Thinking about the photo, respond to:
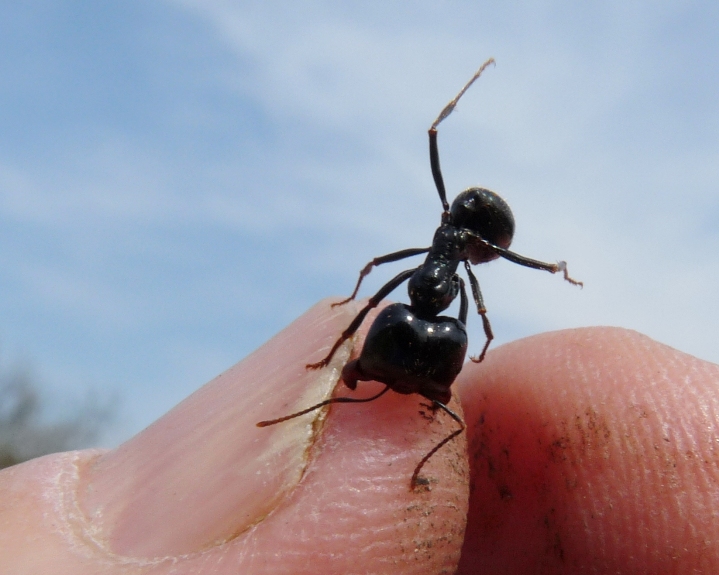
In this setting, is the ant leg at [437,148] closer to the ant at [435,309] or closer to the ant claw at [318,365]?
the ant at [435,309]

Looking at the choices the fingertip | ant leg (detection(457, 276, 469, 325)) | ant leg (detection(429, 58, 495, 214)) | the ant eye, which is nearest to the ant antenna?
ant leg (detection(429, 58, 495, 214))

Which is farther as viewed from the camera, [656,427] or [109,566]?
[656,427]

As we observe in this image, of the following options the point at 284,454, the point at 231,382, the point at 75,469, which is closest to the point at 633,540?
the point at 284,454

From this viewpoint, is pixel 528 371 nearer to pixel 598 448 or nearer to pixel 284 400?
pixel 598 448

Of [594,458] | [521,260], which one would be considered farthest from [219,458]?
[521,260]

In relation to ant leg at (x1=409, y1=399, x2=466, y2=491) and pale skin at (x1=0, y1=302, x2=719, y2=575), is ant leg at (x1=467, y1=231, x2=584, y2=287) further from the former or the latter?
ant leg at (x1=409, y1=399, x2=466, y2=491)

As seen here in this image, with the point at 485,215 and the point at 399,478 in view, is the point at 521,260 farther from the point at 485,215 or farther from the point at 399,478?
the point at 399,478
